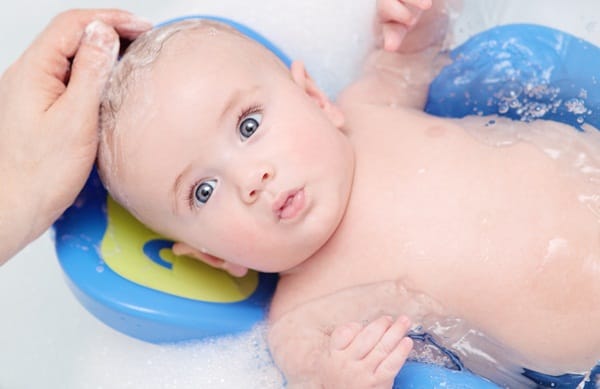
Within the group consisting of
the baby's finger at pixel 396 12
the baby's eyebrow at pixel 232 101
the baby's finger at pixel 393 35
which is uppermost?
the baby's finger at pixel 396 12

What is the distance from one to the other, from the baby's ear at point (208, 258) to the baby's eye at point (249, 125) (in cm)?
21

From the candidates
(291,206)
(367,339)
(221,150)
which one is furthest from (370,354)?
(221,150)

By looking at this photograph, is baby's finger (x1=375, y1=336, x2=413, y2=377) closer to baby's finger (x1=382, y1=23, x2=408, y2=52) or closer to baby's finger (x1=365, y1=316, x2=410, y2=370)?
baby's finger (x1=365, y1=316, x2=410, y2=370)

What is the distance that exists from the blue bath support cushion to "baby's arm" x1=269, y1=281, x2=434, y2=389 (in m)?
0.09

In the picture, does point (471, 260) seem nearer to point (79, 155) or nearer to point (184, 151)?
point (184, 151)

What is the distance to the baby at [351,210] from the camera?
1.14 m

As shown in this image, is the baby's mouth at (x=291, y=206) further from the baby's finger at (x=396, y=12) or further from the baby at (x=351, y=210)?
the baby's finger at (x=396, y=12)

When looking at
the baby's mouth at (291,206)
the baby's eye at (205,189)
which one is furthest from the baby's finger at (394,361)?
the baby's eye at (205,189)

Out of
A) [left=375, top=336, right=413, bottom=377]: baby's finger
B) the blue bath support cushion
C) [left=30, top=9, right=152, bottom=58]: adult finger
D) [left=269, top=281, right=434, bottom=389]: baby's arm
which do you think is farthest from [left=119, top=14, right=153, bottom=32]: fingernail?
[left=375, top=336, right=413, bottom=377]: baby's finger

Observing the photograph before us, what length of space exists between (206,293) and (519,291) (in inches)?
18.7

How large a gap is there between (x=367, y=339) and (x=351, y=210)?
0.22 m

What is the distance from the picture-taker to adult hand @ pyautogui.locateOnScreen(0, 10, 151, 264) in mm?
1194

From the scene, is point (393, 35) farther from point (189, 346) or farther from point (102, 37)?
point (189, 346)

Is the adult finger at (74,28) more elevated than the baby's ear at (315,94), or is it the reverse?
the adult finger at (74,28)
